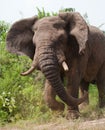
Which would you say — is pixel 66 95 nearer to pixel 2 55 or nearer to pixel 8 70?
pixel 8 70

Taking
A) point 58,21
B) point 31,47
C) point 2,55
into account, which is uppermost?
point 58,21

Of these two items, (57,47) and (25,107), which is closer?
(57,47)

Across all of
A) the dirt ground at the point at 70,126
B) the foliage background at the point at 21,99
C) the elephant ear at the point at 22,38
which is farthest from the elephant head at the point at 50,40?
the foliage background at the point at 21,99

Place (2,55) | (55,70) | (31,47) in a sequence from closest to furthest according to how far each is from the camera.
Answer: (55,70) < (31,47) < (2,55)

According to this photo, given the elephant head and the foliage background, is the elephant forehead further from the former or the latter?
the foliage background

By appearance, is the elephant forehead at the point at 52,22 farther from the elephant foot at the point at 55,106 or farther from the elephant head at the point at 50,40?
the elephant foot at the point at 55,106

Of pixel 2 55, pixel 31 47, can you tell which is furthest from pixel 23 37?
pixel 2 55

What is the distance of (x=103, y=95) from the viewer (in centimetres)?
1222

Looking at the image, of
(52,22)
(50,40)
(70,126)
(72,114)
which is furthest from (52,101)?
(70,126)

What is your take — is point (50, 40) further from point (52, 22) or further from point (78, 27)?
point (78, 27)

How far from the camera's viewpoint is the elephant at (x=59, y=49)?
29.4 ft

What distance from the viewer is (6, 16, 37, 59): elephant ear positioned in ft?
34.3

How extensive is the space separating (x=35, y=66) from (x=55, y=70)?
1.63ft

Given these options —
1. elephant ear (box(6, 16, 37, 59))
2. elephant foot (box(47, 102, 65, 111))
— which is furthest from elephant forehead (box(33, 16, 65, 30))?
elephant foot (box(47, 102, 65, 111))
